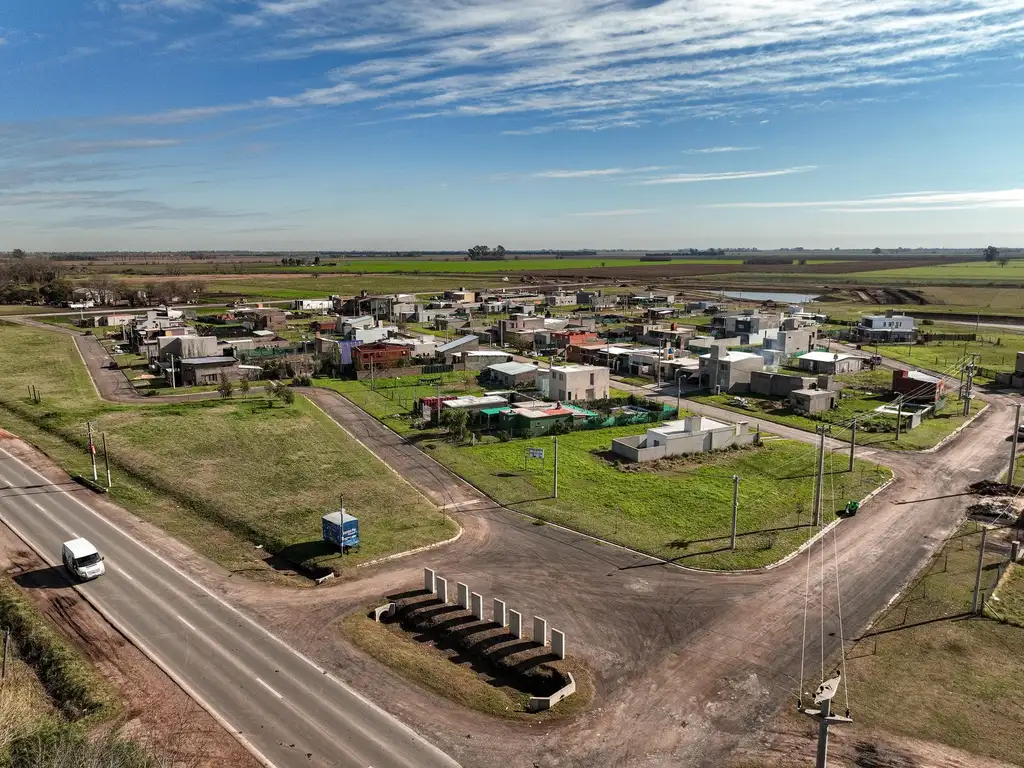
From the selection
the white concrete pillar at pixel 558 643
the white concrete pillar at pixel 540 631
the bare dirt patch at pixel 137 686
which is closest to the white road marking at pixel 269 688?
the bare dirt patch at pixel 137 686

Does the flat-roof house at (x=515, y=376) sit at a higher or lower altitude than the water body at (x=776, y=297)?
lower

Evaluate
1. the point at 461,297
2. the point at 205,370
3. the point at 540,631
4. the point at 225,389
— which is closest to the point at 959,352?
the point at 540,631

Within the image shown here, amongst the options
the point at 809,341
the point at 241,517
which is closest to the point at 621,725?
the point at 241,517

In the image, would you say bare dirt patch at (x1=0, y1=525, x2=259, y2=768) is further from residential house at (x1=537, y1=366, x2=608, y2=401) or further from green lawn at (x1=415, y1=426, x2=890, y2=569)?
residential house at (x1=537, y1=366, x2=608, y2=401)

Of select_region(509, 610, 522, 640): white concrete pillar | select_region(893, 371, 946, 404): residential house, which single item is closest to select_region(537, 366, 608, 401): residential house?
select_region(893, 371, 946, 404): residential house

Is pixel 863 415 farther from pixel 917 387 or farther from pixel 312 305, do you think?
pixel 312 305

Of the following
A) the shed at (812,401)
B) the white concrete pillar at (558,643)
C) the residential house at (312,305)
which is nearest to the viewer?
the white concrete pillar at (558,643)

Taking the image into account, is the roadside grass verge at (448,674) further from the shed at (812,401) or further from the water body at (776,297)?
the water body at (776,297)
